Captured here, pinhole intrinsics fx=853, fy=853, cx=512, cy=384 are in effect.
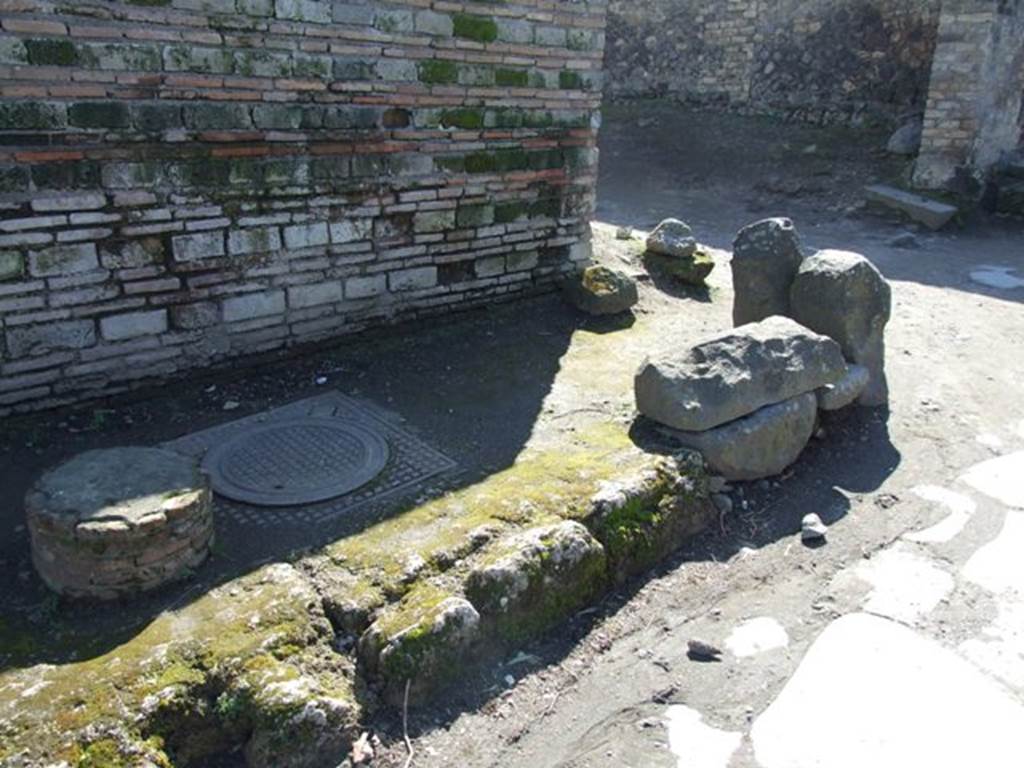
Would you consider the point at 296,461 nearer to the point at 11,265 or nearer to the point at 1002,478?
the point at 11,265

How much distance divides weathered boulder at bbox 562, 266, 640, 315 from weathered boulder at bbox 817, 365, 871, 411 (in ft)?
5.89

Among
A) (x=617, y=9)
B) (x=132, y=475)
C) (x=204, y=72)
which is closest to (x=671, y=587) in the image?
(x=132, y=475)

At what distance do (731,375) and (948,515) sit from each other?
132 centimetres

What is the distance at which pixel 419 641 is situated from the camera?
307 cm

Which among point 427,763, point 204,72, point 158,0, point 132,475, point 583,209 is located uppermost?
point 158,0

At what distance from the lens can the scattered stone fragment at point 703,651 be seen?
11.1ft

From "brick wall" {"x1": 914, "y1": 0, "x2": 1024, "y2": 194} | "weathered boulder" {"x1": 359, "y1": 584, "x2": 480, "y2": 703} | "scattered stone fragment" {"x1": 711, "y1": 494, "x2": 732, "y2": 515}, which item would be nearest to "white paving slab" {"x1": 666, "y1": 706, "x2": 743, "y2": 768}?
"weathered boulder" {"x1": 359, "y1": 584, "x2": 480, "y2": 703}

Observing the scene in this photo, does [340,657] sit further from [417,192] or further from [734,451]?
[417,192]

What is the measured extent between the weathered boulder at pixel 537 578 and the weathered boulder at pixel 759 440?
1001 mm

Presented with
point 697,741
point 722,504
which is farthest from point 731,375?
point 697,741

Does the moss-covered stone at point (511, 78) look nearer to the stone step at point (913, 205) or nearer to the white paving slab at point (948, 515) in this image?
the white paving slab at point (948, 515)

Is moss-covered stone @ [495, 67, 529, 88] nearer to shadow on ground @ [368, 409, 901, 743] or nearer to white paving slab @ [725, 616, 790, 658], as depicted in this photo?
shadow on ground @ [368, 409, 901, 743]

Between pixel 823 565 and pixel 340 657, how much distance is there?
230 cm

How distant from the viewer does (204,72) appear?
174 inches
